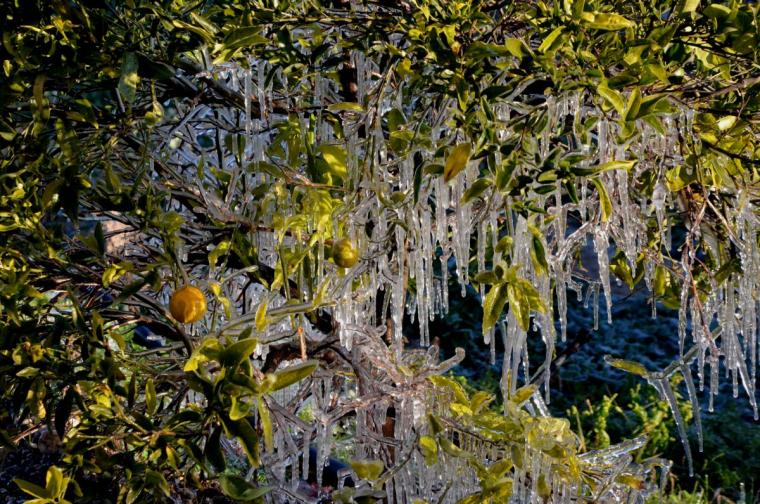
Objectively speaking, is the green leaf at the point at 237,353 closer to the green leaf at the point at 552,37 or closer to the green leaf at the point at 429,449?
the green leaf at the point at 429,449

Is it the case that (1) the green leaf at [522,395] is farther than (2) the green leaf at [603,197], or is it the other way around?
(1) the green leaf at [522,395]

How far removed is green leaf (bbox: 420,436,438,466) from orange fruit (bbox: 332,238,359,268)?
336mm

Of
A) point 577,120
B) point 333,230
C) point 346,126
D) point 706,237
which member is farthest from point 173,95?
point 706,237

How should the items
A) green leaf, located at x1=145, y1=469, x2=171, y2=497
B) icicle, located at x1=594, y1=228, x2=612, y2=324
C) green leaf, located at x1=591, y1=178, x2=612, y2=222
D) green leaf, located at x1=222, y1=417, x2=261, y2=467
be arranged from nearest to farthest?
green leaf, located at x1=222, y1=417, x2=261, y2=467
green leaf, located at x1=591, y1=178, x2=612, y2=222
green leaf, located at x1=145, y1=469, x2=171, y2=497
icicle, located at x1=594, y1=228, x2=612, y2=324

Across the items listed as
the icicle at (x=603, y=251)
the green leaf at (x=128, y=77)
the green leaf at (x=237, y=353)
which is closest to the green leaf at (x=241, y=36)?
the green leaf at (x=128, y=77)

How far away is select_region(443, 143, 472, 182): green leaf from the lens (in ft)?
3.92

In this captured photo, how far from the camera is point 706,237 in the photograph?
67.2 inches

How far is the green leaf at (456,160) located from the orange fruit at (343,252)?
217mm

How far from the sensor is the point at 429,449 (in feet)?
4.48

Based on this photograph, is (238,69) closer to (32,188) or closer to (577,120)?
(32,188)

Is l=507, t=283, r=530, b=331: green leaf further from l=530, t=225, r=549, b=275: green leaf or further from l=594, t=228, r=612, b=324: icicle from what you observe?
l=594, t=228, r=612, b=324: icicle

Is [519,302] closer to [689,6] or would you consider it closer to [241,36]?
[689,6]

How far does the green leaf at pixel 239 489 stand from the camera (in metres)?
1.19

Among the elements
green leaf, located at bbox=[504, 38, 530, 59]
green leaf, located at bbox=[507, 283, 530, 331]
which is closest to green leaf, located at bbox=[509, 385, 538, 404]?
green leaf, located at bbox=[507, 283, 530, 331]
